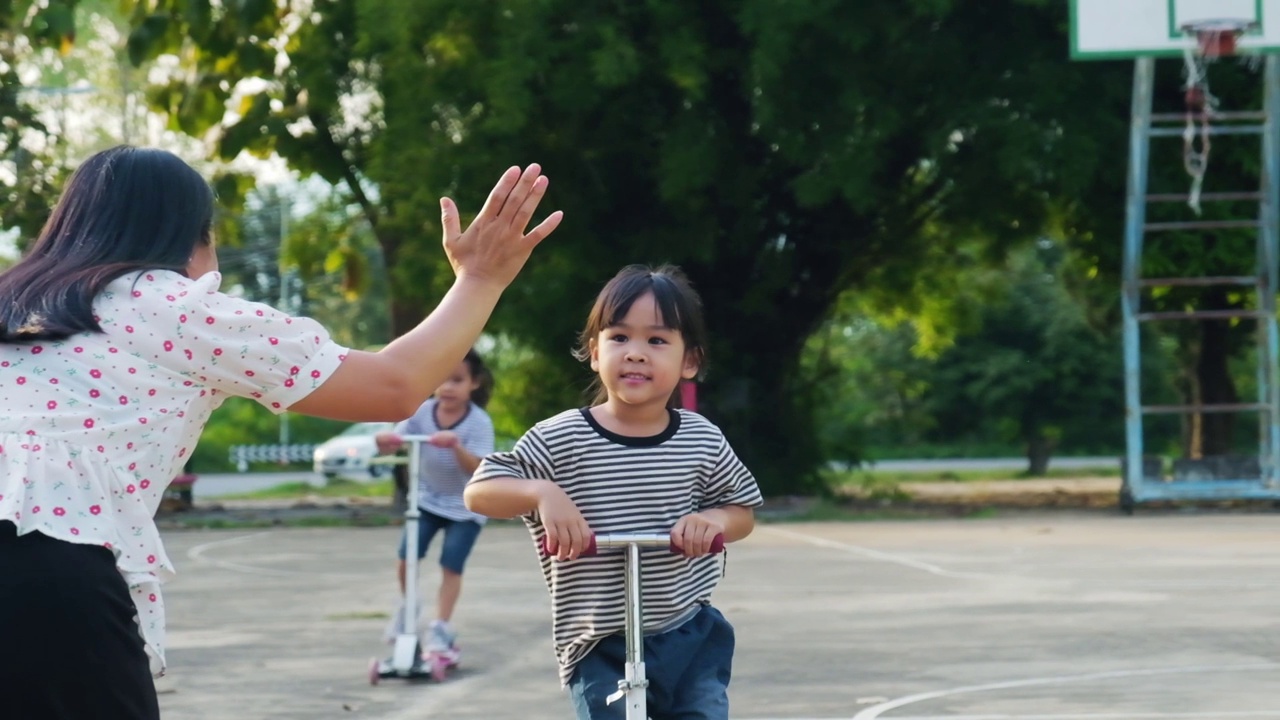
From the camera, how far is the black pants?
9.29 feet

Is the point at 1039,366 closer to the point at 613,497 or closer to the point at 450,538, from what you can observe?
the point at 450,538

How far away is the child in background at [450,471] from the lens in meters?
9.32

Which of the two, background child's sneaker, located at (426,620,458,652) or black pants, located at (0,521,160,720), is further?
background child's sneaker, located at (426,620,458,652)

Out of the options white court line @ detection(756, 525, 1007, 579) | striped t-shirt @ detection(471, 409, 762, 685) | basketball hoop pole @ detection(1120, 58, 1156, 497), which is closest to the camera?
striped t-shirt @ detection(471, 409, 762, 685)

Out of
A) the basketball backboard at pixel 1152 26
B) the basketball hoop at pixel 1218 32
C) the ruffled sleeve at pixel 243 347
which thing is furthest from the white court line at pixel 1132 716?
the basketball hoop at pixel 1218 32

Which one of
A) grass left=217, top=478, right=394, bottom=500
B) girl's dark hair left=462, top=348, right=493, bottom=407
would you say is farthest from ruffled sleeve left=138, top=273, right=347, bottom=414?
grass left=217, top=478, right=394, bottom=500

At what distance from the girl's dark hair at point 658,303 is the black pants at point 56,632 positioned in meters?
1.73

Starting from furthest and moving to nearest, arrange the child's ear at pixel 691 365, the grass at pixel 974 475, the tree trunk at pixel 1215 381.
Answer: the grass at pixel 974 475 → the tree trunk at pixel 1215 381 → the child's ear at pixel 691 365

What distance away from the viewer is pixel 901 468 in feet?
149

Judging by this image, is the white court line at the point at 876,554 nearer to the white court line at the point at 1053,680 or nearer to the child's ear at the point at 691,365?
the white court line at the point at 1053,680

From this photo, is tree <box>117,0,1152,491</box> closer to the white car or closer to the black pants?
the white car

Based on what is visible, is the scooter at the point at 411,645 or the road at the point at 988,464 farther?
the road at the point at 988,464

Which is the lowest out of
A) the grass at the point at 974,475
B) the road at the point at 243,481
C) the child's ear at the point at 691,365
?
the road at the point at 243,481

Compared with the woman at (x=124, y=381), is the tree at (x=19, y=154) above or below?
above
